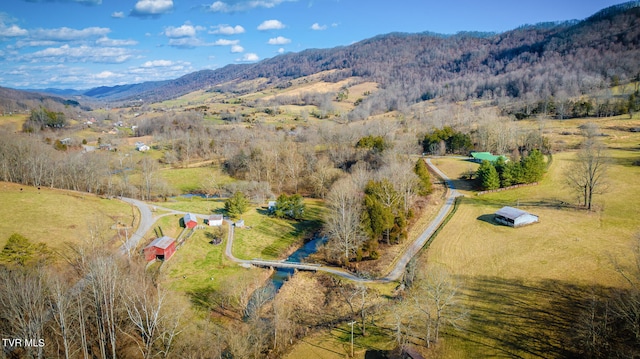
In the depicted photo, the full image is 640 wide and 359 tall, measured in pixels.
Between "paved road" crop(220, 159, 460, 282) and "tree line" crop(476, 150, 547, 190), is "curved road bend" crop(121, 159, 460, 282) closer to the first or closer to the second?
"paved road" crop(220, 159, 460, 282)

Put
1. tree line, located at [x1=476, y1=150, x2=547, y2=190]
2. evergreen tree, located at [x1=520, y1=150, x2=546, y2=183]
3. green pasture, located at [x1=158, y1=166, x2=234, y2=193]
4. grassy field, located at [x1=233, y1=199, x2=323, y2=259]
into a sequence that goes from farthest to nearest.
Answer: green pasture, located at [x1=158, y1=166, x2=234, y2=193] < evergreen tree, located at [x1=520, y1=150, x2=546, y2=183] < tree line, located at [x1=476, y1=150, x2=547, y2=190] < grassy field, located at [x1=233, y1=199, x2=323, y2=259]

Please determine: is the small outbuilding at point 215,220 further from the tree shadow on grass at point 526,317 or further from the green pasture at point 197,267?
the tree shadow on grass at point 526,317

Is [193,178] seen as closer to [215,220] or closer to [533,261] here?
[215,220]

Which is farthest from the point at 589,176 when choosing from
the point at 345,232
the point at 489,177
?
the point at 345,232

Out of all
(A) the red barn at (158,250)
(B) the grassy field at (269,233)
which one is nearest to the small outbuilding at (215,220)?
(B) the grassy field at (269,233)

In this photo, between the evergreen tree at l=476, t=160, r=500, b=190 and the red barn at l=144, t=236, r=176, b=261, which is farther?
the evergreen tree at l=476, t=160, r=500, b=190

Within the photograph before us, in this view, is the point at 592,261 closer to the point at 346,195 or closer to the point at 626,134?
the point at 346,195

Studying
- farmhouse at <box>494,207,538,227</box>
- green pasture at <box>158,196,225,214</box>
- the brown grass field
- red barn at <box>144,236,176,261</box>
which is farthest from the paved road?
green pasture at <box>158,196,225,214</box>
